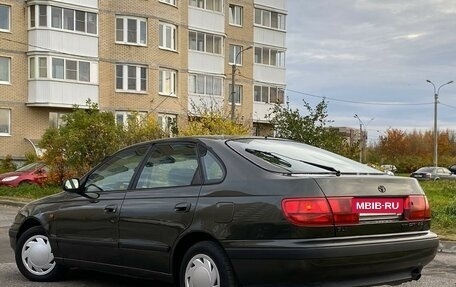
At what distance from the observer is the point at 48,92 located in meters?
32.7

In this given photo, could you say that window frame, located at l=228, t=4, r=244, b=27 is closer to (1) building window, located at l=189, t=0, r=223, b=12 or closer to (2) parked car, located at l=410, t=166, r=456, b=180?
(1) building window, located at l=189, t=0, r=223, b=12

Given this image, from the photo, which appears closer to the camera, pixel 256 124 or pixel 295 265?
pixel 295 265

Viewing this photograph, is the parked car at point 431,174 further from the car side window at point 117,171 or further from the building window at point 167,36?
the car side window at point 117,171

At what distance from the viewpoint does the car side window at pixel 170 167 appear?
5625mm

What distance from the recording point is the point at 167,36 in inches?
1479

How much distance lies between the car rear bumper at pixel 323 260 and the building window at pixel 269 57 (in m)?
40.8

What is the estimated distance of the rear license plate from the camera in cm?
490

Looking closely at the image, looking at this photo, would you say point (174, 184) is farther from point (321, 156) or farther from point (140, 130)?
point (140, 130)

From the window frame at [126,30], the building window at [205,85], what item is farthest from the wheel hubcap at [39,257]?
the building window at [205,85]

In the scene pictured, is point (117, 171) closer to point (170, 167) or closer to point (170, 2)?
point (170, 167)

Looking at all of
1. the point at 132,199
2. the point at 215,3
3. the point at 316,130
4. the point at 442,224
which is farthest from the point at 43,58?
the point at 132,199

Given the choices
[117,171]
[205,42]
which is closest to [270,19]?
[205,42]

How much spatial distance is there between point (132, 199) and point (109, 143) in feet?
45.8

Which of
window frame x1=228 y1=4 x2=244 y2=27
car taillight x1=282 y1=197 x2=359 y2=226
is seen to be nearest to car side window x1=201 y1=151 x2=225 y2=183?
car taillight x1=282 y1=197 x2=359 y2=226
